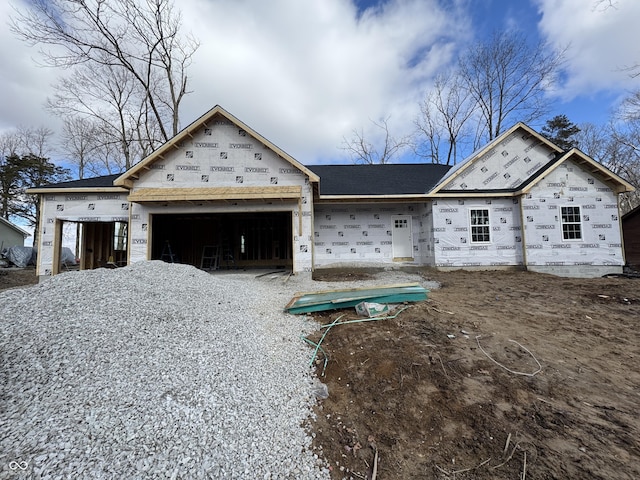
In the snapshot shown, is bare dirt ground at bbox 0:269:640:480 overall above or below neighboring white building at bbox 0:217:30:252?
below

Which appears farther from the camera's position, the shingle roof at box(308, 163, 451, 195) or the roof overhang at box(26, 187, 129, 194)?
the shingle roof at box(308, 163, 451, 195)

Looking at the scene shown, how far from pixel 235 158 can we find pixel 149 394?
357 inches

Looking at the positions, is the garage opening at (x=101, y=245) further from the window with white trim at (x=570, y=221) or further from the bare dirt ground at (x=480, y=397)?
the window with white trim at (x=570, y=221)

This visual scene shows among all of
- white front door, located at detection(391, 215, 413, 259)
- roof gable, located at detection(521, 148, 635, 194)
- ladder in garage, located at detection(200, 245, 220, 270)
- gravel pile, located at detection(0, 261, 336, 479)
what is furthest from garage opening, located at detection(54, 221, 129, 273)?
roof gable, located at detection(521, 148, 635, 194)

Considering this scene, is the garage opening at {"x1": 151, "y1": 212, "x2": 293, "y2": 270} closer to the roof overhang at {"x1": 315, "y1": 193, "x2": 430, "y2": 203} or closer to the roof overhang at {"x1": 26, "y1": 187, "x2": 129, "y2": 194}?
the roof overhang at {"x1": 315, "y1": 193, "x2": 430, "y2": 203}

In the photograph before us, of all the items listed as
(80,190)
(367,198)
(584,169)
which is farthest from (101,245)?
(584,169)

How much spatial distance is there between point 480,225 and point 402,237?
326 cm

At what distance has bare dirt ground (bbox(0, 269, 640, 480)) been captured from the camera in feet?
7.09

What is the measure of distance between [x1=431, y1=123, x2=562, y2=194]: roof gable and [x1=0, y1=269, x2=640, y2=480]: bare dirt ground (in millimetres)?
8018

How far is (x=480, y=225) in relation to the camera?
Result: 11.7 m

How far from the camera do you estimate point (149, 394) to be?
8.42 ft

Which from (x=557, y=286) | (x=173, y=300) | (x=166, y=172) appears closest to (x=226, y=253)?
(x=166, y=172)

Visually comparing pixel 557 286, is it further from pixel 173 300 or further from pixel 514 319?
pixel 173 300

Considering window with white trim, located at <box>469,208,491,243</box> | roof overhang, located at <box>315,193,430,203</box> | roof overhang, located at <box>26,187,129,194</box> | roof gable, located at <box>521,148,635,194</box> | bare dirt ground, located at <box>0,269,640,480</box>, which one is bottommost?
bare dirt ground, located at <box>0,269,640,480</box>
